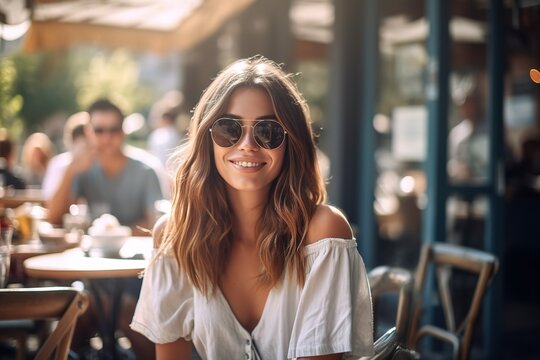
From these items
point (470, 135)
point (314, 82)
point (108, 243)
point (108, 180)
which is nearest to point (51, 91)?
point (314, 82)

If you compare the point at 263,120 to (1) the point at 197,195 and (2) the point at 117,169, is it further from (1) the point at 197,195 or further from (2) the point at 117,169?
(2) the point at 117,169

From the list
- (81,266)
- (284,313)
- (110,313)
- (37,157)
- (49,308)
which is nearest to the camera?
(49,308)

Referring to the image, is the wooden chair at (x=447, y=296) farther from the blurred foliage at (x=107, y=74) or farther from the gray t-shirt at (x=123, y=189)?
the blurred foliage at (x=107, y=74)

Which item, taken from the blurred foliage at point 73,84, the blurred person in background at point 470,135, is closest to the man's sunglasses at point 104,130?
the blurred foliage at point 73,84

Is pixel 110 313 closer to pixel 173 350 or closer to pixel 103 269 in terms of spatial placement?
pixel 103 269

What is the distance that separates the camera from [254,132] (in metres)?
2.06

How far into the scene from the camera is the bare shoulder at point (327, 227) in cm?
200

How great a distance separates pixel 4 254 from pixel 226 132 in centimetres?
138

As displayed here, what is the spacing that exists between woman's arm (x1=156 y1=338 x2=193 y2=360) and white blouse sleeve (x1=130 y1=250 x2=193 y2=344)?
0.8 inches

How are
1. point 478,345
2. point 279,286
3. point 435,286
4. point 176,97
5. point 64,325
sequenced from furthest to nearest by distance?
point 176,97
point 478,345
point 435,286
point 279,286
point 64,325

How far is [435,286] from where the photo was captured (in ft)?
14.7

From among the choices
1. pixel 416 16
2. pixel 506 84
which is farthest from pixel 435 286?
pixel 416 16

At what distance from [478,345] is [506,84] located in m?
1.86

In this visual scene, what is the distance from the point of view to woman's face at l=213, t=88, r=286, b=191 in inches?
81.2
